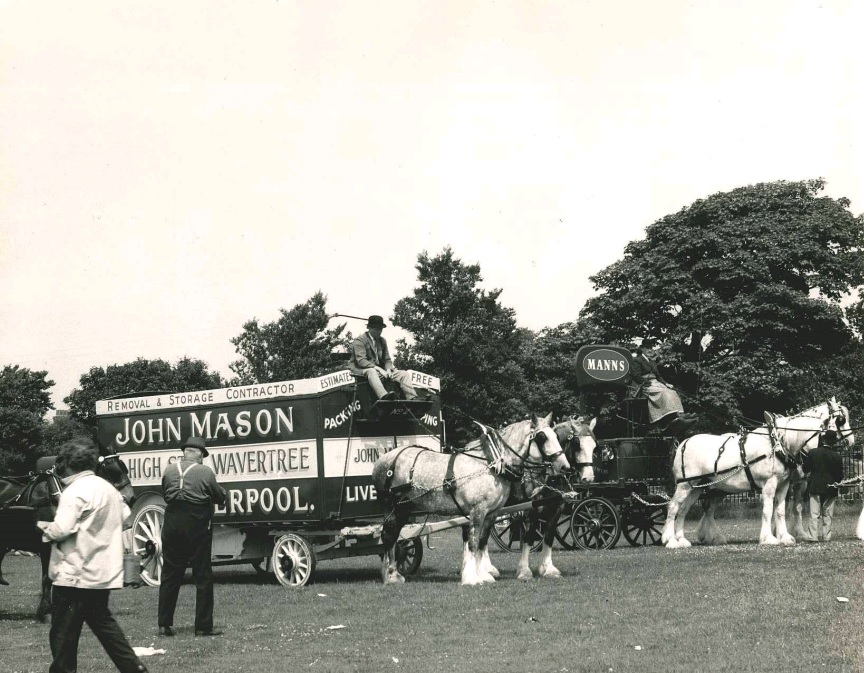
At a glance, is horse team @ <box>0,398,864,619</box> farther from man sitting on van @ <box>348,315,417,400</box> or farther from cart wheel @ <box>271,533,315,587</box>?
cart wheel @ <box>271,533,315,587</box>

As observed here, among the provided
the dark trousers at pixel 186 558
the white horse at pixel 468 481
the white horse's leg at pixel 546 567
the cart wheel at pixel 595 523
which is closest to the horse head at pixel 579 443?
the white horse at pixel 468 481

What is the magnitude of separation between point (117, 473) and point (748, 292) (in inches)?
1071

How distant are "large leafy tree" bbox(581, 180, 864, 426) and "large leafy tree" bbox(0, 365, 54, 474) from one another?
106ft

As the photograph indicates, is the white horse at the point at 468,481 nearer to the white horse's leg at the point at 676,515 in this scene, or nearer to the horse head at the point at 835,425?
the white horse's leg at the point at 676,515

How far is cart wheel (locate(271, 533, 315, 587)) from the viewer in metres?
15.6

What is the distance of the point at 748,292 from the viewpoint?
3872 centimetres

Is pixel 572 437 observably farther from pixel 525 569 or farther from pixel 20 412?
pixel 20 412

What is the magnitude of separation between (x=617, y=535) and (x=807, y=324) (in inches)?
822

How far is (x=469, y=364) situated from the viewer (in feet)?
193

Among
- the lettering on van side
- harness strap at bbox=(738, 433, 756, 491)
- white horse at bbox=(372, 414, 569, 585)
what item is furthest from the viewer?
harness strap at bbox=(738, 433, 756, 491)

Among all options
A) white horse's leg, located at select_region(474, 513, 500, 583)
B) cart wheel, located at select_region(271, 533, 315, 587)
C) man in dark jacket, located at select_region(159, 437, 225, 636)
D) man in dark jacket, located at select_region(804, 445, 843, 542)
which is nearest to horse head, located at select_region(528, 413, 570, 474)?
white horse's leg, located at select_region(474, 513, 500, 583)

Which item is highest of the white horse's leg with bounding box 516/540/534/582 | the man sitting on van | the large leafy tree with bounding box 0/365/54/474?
the large leafy tree with bounding box 0/365/54/474

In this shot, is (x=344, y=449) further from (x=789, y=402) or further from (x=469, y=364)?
(x=469, y=364)

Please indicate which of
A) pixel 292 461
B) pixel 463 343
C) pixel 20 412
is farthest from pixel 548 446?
pixel 20 412
